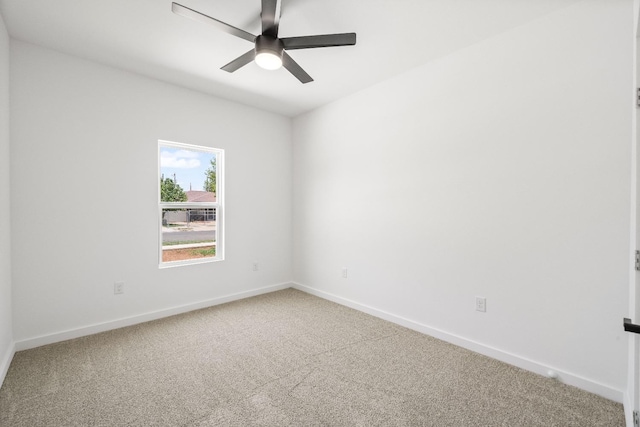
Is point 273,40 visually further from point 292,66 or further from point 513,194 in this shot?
point 513,194

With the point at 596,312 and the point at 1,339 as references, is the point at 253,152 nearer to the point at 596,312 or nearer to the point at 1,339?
the point at 1,339

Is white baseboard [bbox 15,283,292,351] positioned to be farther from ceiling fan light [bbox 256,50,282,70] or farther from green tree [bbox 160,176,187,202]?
ceiling fan light [bbox 256,50,282,70]

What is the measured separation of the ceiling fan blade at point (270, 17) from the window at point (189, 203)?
1975 millimetres

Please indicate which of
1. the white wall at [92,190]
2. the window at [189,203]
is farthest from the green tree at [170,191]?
the white wall at [92,190]

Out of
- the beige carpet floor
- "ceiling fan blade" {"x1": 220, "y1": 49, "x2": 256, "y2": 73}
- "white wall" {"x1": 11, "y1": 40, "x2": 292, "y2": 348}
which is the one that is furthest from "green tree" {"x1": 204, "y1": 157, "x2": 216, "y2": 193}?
the beige carpet floor

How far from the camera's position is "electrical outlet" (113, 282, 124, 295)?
9.77 ft

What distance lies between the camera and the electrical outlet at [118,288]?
2.98 meters

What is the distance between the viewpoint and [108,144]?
2.92 meters

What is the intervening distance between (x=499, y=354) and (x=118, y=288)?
3601 mm

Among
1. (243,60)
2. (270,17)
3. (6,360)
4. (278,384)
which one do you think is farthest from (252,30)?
(6,360)

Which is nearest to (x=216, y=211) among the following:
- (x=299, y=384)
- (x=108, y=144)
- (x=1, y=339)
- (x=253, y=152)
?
(x=253, y=152)

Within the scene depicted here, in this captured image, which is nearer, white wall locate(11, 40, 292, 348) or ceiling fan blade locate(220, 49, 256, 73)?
Result: ceiling fan blade locate(220, 49, 256, 73)

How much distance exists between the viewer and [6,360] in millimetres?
2209

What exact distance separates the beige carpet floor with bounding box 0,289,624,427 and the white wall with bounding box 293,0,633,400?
0.98 ft
